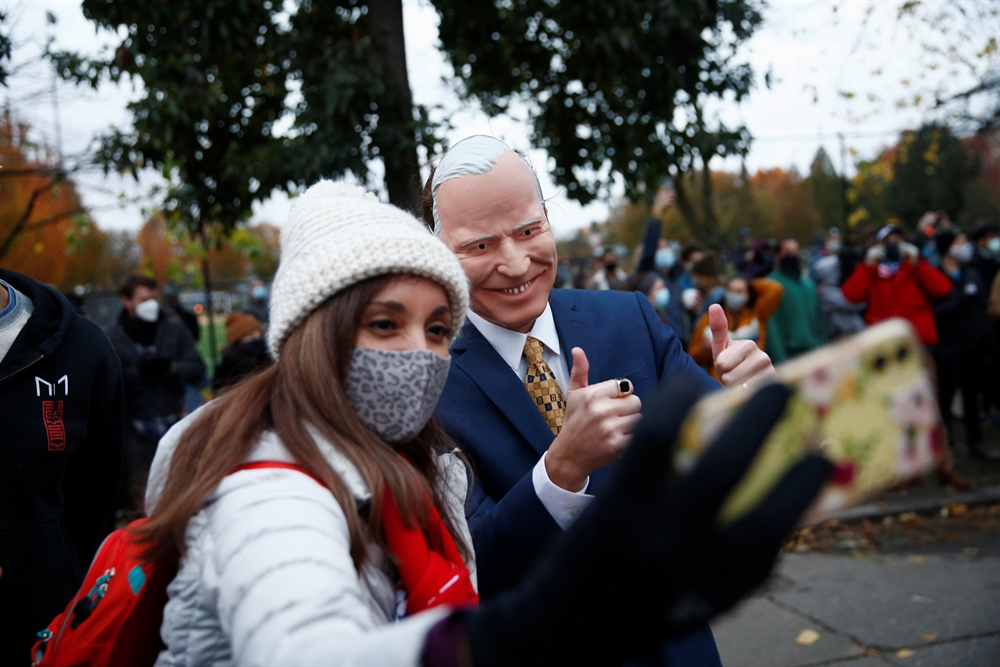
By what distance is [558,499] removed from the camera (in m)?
1.59

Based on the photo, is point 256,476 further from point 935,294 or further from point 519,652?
point 935,294

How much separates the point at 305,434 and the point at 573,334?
0.99 meters

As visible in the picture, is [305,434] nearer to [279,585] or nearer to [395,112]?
[279,585]

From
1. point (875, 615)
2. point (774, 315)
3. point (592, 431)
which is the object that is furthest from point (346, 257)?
point (774, 315)

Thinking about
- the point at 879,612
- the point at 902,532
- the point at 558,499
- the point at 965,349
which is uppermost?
the point at 558,499

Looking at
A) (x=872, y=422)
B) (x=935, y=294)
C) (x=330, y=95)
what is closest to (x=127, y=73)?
(x=330, y=95)

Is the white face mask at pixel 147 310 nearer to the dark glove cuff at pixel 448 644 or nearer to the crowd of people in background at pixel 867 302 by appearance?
the crowd of people in background at pixel 867 302

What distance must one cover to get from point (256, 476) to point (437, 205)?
1144mm

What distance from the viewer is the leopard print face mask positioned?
133cm

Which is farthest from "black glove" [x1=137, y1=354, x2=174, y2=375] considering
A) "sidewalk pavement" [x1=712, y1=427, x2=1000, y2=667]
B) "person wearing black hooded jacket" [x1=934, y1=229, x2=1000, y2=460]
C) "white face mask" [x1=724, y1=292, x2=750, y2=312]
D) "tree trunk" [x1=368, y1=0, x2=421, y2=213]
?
A: "person wearing black hooded jacket" [x1=934, y1=229, x2=1000, y2=460]

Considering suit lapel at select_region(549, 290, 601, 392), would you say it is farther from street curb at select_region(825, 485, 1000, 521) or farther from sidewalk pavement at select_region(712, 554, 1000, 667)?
street curb at select_region(825, 485, 1000, 521)

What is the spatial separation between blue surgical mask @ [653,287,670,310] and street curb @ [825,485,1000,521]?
2.22 metres

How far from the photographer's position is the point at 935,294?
7.45 meters

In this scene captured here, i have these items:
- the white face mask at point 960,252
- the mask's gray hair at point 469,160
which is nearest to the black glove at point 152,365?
the mask's gray hair at point 469,160
